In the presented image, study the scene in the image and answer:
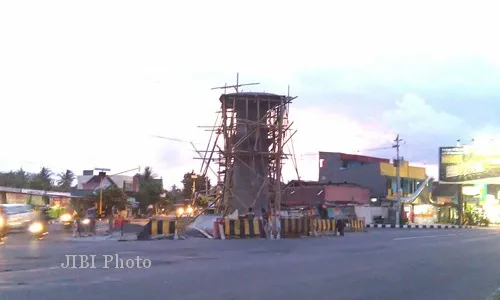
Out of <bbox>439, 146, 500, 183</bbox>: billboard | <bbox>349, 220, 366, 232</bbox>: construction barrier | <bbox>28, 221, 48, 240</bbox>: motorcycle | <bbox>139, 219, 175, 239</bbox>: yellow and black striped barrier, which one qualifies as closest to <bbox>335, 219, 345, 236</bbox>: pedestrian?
<bbox>349, 220, 366, 232</bbox>: construction barrier

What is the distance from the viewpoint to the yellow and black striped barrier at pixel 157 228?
28.1 m

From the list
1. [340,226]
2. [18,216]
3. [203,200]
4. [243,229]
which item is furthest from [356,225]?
[18,216]

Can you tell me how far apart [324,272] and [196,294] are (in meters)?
4.83

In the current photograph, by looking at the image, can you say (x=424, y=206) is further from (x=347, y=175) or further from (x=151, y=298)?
(x=151, y=298)

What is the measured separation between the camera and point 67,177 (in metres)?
110

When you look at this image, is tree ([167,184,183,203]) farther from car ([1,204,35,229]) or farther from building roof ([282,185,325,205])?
car ([1,204,35,229])

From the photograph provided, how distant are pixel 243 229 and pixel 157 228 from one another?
4208 millimetres

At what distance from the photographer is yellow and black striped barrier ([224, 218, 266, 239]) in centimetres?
2919

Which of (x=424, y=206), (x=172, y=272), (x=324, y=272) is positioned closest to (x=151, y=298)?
(x=172, y=272)

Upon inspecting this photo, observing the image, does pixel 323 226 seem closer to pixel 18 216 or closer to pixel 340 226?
pixel 340 226

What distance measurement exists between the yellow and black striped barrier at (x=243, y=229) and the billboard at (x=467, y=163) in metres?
41.3

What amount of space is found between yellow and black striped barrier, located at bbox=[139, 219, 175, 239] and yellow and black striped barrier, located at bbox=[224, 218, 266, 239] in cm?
264

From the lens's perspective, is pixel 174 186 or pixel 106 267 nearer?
pixel 106 267

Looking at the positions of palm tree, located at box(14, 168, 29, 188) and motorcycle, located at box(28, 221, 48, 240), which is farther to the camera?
palm tree, located at box(14, 168, 29, 188)
